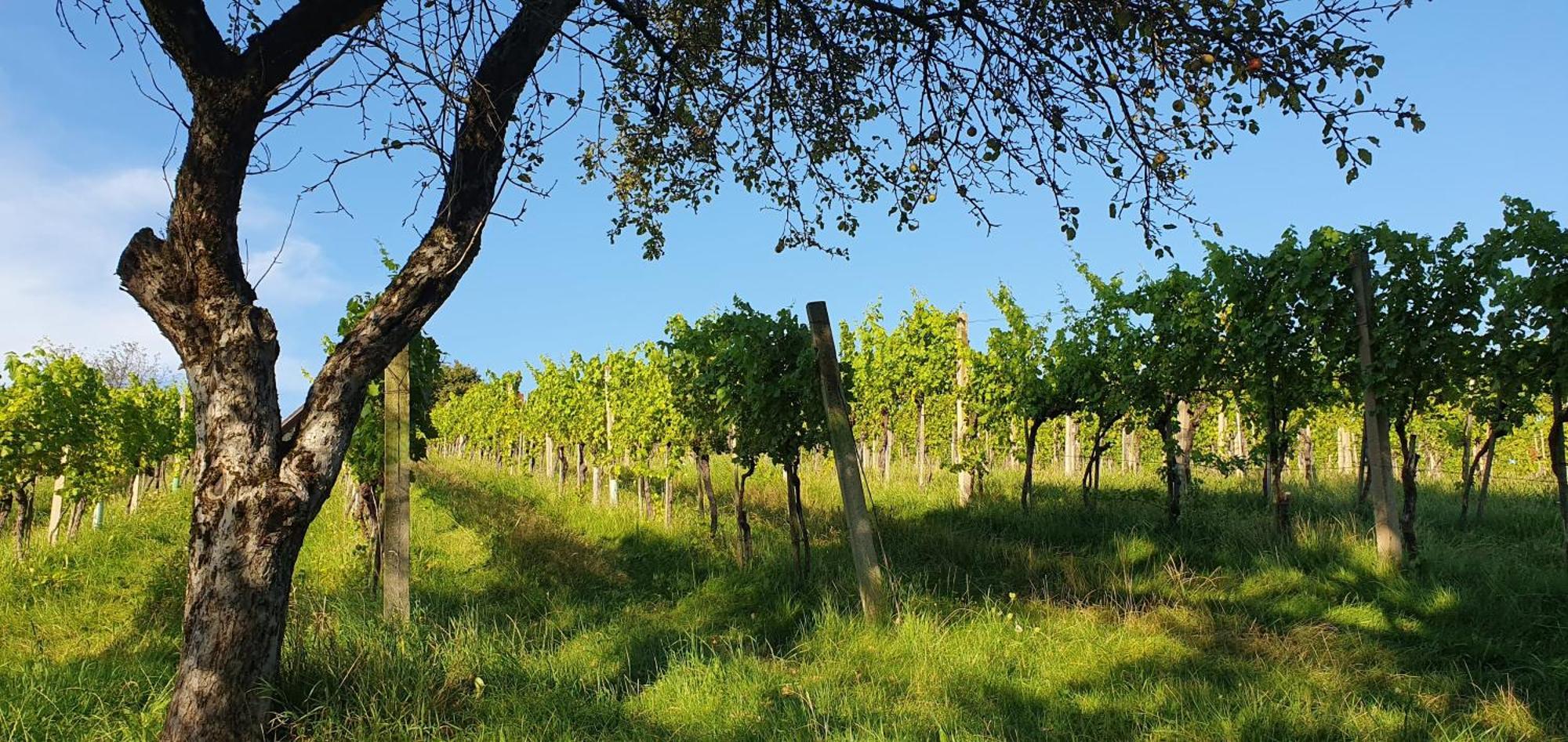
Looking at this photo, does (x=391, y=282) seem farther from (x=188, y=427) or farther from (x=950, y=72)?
(x=188, y=427)

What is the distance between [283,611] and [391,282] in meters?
1.57

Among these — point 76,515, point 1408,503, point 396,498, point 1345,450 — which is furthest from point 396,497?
point 1345,450

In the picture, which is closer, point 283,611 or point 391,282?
point 283,611

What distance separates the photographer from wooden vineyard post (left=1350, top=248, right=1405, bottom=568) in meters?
8.16

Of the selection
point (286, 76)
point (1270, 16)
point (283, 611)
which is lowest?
point (283, 611)

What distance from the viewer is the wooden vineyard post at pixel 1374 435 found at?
26.8ft

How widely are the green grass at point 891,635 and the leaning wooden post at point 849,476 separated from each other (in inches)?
8.8

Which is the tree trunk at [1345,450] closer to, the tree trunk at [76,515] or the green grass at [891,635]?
the green grass at [891,635]

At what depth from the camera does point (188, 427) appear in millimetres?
19078

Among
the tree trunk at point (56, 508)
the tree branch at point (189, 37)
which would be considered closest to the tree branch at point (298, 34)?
the tree branch at point (189, 37)

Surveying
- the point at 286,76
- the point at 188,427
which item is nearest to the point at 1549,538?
the point at 286,76

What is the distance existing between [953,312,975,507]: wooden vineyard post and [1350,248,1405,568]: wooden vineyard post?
5.76 meters

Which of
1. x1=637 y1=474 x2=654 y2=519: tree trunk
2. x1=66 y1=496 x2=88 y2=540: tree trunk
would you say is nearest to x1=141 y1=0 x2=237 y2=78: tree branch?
x1=637 y1=474 x2=654 y2=519: tree trunk

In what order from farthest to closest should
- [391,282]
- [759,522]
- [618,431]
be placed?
[618,431] → [759,522] → [391,282]
